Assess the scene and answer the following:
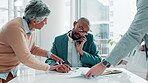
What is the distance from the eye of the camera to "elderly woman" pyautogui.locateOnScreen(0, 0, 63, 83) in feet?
4.60

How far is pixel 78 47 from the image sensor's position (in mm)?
1896

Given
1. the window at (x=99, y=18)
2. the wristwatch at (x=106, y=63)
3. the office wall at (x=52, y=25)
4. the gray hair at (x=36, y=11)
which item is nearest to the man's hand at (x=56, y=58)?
the gray hair at (x=36, y=11)

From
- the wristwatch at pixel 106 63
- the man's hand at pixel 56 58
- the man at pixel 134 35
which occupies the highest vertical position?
the man at pixel 134 35

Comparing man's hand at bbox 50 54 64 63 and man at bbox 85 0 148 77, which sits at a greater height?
man at bbox 85 0 148 77

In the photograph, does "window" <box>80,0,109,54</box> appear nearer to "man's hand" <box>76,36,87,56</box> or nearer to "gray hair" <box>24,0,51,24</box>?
"man's hand" <box>76,36,87,56</box>

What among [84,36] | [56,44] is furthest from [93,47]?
[56,44]

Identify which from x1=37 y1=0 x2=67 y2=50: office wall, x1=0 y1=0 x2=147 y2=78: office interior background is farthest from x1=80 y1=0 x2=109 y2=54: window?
x1=37 y1=0 x2=67 y2=50: office wall

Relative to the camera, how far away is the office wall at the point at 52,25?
3.02m

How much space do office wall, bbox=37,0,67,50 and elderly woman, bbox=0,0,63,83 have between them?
1.29m

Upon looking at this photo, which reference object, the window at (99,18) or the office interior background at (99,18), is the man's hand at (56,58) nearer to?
the office interior background at (99,18)

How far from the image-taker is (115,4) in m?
3.62

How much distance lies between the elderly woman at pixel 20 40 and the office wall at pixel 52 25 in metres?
1.29

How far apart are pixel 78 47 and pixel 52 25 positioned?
133 centimetres

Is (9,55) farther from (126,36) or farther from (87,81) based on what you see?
(126,36)
